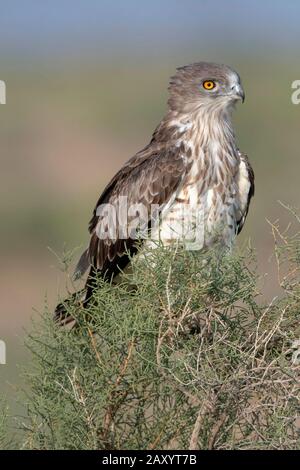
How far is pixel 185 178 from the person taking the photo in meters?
7.75

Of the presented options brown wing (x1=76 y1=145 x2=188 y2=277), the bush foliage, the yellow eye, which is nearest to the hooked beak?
the yellow eye

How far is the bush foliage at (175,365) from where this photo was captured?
533cm

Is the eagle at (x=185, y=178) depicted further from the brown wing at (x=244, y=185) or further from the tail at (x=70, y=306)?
the tail at (x=70, y=306)

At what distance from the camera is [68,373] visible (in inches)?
221

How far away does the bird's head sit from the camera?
8203 mm

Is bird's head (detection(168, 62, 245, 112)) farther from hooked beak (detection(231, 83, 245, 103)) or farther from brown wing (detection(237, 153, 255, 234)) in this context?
brown wing (detection(237, 153, 255, 234))

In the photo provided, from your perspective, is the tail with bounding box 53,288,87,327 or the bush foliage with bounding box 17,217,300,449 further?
the tail with bounding box 53,288,87,327

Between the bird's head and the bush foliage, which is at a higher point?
the bird's head

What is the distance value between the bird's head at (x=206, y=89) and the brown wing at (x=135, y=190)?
1.38ft

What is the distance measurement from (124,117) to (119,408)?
26098 millimetres

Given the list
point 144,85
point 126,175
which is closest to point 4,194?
point 144,85

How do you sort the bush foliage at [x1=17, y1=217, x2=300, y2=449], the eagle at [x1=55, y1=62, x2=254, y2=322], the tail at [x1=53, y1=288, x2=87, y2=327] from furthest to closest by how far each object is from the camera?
1. the eagle at [x1=55, y1=62, x2=254, y2=322]
2. the tail at [x1=53, y1=288, x2=87, y2=327]
3. the bush foliage at [x1=17, y1=217, x2=300, y2=449]

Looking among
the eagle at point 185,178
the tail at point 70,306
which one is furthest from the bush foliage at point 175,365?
the eagle at point 185,178

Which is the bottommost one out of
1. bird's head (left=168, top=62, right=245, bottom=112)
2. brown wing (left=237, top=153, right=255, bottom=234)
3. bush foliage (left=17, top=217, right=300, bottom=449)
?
bush foliage (left=17, top=217, right=300, bottom=449)
